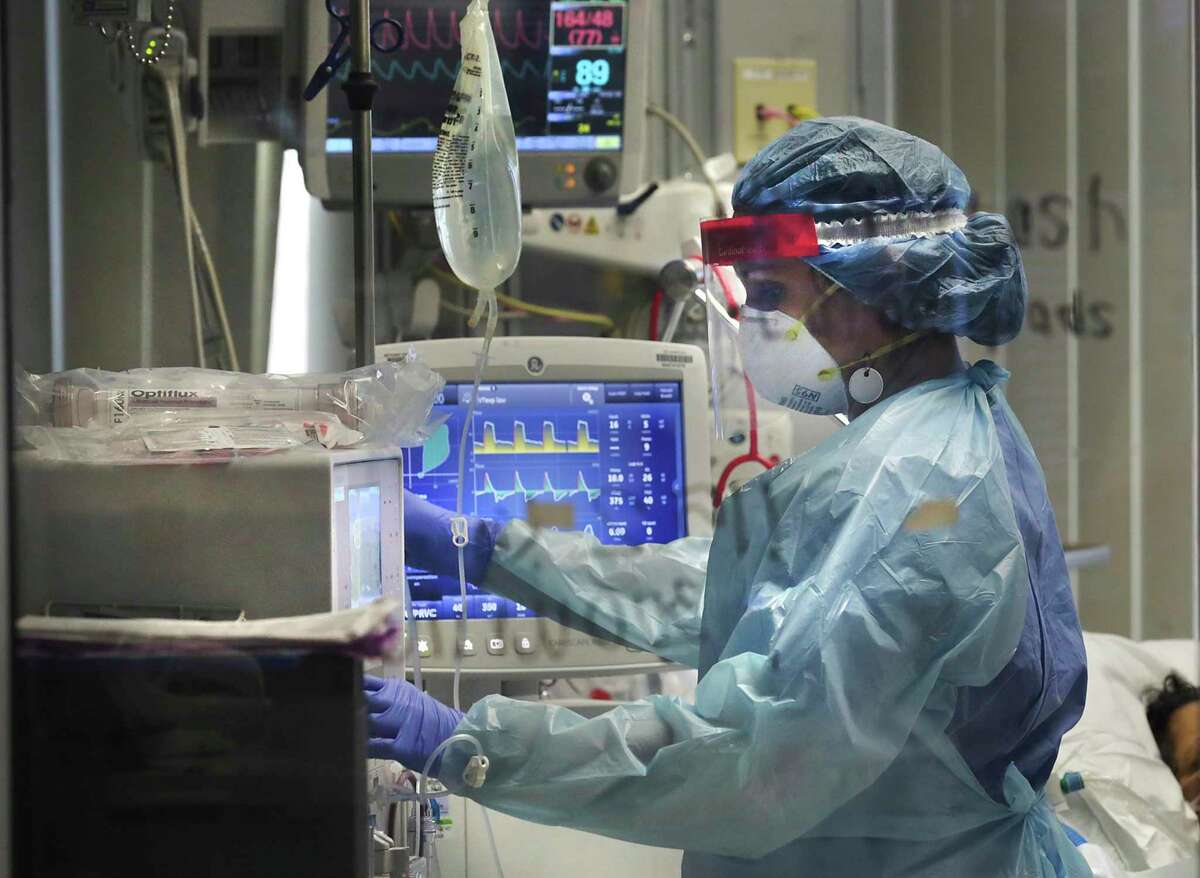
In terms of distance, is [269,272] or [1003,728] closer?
[1003,728]

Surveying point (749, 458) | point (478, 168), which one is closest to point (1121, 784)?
point (749, 458)

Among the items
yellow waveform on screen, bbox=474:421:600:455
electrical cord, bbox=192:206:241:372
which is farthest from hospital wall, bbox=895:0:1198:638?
electrical cord, bbox=192:206:241:372

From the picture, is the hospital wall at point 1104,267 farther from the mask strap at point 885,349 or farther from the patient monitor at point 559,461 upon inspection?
the mask strap at point 885,349

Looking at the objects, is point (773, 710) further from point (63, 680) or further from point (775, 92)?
point (775, 92)

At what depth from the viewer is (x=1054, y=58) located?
2.37m

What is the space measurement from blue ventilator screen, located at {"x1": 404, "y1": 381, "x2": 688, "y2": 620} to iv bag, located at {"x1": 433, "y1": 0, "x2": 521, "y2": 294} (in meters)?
0.32

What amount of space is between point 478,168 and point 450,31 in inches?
22.1

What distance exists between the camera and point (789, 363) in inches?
50.1

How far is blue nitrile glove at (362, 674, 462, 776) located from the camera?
991mm

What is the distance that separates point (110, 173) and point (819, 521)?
944mm

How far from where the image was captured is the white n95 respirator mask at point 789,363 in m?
1.25

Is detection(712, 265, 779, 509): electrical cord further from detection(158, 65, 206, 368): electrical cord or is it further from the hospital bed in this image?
detection(158, 65, 206, 368): electrical cord

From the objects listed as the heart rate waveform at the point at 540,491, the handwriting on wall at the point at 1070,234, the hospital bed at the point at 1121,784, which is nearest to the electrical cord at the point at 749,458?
the heart rate waveform at the point at 540,491

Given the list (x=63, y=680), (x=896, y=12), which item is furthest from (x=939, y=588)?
(x=896, y=12)
